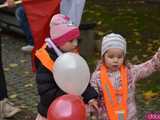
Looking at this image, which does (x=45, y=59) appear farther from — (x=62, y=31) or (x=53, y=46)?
(x=62, y=31)

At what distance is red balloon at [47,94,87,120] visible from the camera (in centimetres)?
379

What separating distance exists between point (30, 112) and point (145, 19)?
18.5 ft

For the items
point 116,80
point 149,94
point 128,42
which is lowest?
point 128,42

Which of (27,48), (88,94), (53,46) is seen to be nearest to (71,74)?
(88,94)

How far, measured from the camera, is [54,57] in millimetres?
4676

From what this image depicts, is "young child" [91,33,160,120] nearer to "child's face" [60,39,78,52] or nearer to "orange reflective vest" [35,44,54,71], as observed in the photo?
"child's face" [60,39,78,52]

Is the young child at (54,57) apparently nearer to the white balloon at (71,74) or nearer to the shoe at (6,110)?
the white balloon at (71,74)

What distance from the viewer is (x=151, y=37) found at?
1042cm

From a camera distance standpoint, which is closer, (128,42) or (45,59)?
(45,59)

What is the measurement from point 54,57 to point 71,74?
59cm

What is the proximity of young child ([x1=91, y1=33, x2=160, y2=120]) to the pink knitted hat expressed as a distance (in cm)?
28

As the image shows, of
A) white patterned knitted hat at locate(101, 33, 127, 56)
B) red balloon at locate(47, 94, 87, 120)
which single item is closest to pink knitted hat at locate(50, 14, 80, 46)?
white patterned knitted hat at locate(101, 33, 127, 56)

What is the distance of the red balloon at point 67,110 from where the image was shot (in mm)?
3787

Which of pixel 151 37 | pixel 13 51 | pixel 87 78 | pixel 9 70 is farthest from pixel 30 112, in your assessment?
pixel 151 37
